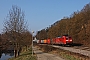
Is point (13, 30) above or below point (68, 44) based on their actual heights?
above

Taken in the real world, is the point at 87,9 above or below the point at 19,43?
above

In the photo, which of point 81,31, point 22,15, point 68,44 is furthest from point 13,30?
point 81,31

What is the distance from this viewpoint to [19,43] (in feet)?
121

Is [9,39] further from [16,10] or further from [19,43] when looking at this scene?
[16,10]

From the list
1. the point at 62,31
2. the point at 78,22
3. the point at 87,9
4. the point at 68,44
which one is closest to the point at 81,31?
the point at 78,22

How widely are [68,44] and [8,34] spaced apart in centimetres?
1561

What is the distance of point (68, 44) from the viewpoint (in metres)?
44.1

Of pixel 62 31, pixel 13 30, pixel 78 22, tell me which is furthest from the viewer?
pixel 62 31

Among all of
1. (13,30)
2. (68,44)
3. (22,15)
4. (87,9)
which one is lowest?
(68,44)

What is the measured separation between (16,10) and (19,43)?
269 inches

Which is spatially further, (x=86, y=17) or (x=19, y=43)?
(x=86, y=17)

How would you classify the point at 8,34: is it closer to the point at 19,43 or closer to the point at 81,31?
the point at 19,43

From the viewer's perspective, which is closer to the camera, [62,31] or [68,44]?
[68,44]

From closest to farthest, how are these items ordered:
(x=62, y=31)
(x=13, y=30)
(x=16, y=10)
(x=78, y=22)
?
(x=13, y=30) < (x=16, y=10) < (x=78, y=22) < (x=62, y=31)
